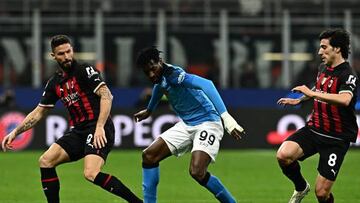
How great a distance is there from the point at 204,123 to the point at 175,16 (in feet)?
61.8

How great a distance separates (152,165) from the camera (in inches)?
462

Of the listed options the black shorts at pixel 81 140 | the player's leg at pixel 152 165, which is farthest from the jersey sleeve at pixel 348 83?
the black shorts at pixel 81 140

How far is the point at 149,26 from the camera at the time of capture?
3002 centimetres

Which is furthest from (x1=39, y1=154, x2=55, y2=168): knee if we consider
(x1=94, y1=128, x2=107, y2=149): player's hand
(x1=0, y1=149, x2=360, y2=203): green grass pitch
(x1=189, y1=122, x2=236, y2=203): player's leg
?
(x1=0, y1=149, x2=360, y2=203): green grass pitch

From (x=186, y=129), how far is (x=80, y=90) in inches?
53.2

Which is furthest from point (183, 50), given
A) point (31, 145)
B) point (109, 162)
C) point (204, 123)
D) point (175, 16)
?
point (204, 123)

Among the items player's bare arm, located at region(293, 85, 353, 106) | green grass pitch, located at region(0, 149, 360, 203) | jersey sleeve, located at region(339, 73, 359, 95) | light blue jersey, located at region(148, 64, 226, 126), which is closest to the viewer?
player's bare arm, located at region(293, 85, 353, 106)

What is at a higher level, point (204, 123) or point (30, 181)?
point (204, 123)

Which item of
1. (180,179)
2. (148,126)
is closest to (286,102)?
(180,179)

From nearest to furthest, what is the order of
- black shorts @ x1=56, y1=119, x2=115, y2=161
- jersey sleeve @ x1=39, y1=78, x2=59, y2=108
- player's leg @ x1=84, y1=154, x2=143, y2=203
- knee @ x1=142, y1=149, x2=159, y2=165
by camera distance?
player's leg @ x1=84, y1=154, x2=143, y2=203 < black shorts @ x1=56, y1=119, x2=115, y2=161 < knee @ x1=142, y1=149, x2=159, y2=165 < jersey sleeve @ x1=39, y1=78, x2=59, y2=108

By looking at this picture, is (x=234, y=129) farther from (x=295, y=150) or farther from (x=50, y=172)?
(x=50, y=172)

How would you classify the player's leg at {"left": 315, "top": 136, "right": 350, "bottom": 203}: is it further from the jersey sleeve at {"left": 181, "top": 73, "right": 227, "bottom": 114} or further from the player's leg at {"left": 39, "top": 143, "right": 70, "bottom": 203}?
the player's leg at {"left": 39, "top": 143, "right": 70, "bottom": 203}

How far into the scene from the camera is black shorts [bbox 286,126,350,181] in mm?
11266

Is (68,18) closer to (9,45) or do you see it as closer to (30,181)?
(9,45)
